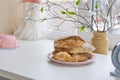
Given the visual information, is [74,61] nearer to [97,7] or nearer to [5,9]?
[97,7]

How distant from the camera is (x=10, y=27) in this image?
1.77 m

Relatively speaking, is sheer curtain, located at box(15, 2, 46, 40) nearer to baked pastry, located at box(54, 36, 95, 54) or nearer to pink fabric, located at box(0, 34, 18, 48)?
pink fabric, located at box(0, 34, 18, 48)

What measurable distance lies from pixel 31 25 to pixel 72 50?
0.65 metres

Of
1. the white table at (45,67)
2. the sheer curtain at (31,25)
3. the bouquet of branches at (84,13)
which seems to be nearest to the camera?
the white table at (45,67)

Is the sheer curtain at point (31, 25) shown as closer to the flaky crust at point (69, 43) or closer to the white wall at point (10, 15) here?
the white wall at point (10, 15)

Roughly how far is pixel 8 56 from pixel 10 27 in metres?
0.59

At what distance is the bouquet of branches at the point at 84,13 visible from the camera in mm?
1428

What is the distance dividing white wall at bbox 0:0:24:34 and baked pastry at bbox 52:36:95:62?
2.26ft

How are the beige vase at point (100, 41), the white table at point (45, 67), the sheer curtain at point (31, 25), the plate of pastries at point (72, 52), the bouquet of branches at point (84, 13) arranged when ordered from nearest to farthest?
the white table at point (45, 67) → the plate of pastries at point (72, 52) → the beige vase at point (100, 41) → the bouquet of branches at point (84, 13) → the sheer curtain at point (31, 25)

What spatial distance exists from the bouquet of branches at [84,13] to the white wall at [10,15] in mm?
195

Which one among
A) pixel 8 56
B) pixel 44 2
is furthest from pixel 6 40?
pixel 44 2

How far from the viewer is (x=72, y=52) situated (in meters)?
1.10

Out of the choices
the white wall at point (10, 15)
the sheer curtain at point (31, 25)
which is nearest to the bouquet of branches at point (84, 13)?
the sheer curtain at point (31, 25)

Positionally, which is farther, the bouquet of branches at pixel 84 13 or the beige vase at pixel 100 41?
the bouquet of branches at pixel 84 13
